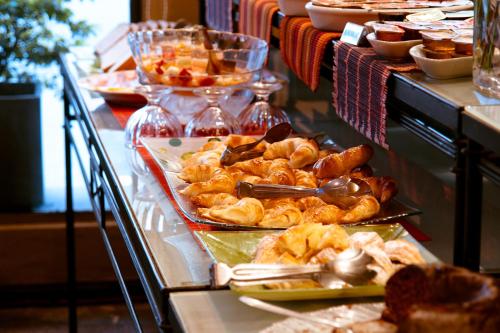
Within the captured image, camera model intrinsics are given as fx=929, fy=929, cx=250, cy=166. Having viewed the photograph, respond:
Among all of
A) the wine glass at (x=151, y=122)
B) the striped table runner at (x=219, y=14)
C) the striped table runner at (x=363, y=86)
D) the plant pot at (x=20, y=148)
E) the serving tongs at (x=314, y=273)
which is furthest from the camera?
the plant pot at (x=20, y=148)

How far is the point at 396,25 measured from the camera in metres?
1.46

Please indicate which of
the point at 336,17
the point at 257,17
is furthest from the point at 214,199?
the point at 257,17

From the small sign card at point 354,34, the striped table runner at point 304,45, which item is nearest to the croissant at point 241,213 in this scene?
the small sign card at point 354,34

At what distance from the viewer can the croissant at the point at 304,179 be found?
1508 millimetres

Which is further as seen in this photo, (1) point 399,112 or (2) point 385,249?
(1) point 399,112

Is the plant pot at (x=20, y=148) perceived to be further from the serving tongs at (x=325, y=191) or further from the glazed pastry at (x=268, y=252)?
the glazed pastry at (x=268, y=252)

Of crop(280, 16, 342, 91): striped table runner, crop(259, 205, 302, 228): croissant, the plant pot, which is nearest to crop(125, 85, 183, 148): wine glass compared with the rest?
crop(280, 16, 342, 91): striped table runner

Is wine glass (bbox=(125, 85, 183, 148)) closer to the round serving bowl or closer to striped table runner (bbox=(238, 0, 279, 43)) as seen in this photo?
the round serving bowl

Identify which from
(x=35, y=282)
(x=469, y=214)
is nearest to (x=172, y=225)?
(x=469, y=214)

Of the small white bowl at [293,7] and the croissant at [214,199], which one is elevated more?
the small white bowl at [293,7]

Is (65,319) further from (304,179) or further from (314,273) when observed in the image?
(314,273)

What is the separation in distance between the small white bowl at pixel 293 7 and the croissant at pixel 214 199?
0.70 metres

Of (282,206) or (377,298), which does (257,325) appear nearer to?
(377,298)

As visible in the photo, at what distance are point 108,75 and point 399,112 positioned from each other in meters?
1.45
